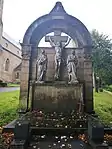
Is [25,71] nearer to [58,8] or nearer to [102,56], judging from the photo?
[58,8]

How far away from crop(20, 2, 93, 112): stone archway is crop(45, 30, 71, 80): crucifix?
0.47 metres

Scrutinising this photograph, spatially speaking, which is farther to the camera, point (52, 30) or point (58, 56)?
point (52, 30)

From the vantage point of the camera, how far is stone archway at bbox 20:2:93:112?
10734mm

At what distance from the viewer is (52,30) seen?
1162 centimetres

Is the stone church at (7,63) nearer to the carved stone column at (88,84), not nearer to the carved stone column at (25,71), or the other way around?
the carved stone column at (25,71)

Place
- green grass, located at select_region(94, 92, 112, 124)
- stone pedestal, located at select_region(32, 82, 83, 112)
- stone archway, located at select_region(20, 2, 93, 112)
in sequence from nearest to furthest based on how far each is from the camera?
stone pedestal, located at select_region(32, 82, 83, 112), green grass, located at select_region(94, 92, 112, 124), stone archway, located at select_region(20, 2, 93, 112)

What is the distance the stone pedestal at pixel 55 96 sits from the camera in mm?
9891

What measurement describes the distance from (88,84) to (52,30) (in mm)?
4458

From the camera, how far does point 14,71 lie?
5544 centimetres

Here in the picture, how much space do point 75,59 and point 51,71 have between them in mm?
1746

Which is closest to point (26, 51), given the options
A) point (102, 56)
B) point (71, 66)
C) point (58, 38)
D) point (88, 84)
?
point (58, 38)

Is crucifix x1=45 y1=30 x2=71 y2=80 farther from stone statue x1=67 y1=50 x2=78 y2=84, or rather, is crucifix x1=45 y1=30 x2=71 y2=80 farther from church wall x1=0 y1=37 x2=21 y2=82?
church wall x1=0 y1=37 x2=21 y2=82

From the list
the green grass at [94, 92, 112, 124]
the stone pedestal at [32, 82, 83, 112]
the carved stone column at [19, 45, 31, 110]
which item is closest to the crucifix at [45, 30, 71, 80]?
the stone pedestal at [32, 82, 83, 112]

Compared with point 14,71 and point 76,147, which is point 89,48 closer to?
point 76,147
